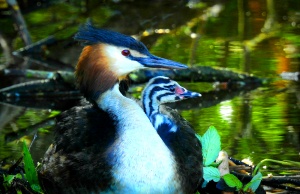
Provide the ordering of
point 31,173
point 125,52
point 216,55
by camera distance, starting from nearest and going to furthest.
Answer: point 125,52 < point 31,173 < point 216,55

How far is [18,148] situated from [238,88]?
9.58 ft

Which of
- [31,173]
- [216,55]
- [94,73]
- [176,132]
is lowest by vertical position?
[216,55]

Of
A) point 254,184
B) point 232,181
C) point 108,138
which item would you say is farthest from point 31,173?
point 254,184

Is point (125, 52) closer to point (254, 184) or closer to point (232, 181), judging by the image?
point (232, 181)

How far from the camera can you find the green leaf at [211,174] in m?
6.37

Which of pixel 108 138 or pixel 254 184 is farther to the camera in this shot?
pixel 254 184

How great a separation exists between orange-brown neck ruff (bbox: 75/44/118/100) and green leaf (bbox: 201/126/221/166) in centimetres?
88

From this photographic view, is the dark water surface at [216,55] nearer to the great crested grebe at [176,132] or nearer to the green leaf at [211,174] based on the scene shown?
the green leaf at [211,174]

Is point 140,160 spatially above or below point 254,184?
above

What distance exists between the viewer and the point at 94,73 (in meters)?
6.18

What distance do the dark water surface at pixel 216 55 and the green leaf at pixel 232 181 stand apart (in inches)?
44.4

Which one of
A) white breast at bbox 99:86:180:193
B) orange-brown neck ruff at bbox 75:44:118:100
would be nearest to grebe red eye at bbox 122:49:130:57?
orange-brown neck ruff at bbox 75:44:118:100

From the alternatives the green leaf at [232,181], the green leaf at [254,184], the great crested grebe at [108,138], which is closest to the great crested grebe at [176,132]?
the great crested grebe at [108,138]

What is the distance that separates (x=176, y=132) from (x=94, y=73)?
2.19 feet
